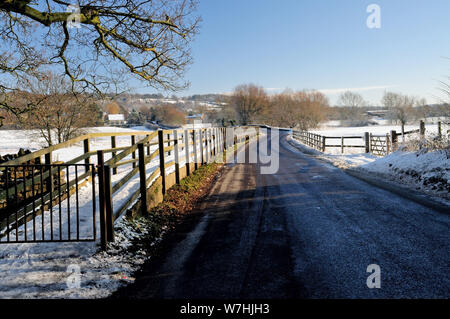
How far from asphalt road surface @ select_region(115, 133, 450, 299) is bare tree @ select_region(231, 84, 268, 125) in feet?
294

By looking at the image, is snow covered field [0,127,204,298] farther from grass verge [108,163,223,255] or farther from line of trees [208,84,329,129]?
line of trees [208,84,329,129]

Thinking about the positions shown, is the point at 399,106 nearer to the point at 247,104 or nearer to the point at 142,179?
the point at 247,104

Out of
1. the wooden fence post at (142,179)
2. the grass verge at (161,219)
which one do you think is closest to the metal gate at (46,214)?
the grass verge at (161,219)

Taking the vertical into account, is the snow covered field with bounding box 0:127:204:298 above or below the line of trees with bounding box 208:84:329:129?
below

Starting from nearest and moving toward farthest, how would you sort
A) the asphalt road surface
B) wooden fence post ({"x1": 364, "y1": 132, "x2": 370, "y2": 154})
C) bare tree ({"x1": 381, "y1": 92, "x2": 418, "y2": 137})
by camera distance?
the asphalt road surface
wooden fence post ({"x1": 364, "y1": 132, "x2": 370, "y2": 154})
bare tree ({"x1": 381, "y1": 92, "x2": 418, "y2": 137})

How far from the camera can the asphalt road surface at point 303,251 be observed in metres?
3.46

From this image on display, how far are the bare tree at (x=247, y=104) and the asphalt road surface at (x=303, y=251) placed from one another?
89.5 metres

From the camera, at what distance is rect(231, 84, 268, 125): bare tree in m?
96.3

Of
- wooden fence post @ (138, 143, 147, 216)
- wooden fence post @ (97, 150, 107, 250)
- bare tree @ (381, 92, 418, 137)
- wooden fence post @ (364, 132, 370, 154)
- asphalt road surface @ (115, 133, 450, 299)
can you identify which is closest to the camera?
asphalt road surface @ (115, 133, 450, 299)

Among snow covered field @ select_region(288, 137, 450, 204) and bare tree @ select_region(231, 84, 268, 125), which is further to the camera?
bare tree @ select_region(231, 84, 268, 125)

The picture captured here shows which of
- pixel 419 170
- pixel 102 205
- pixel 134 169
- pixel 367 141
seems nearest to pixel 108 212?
pixel 102 205

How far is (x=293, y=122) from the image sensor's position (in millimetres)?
85875

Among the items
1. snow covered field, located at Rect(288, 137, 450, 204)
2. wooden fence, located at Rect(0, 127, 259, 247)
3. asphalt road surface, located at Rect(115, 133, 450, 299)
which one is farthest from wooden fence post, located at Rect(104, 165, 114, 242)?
snow covered field, located at Rect(288, 137, 450, 204)

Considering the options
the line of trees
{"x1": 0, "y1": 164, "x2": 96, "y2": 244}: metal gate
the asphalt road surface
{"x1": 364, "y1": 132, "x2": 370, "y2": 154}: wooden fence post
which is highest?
the line of trees
